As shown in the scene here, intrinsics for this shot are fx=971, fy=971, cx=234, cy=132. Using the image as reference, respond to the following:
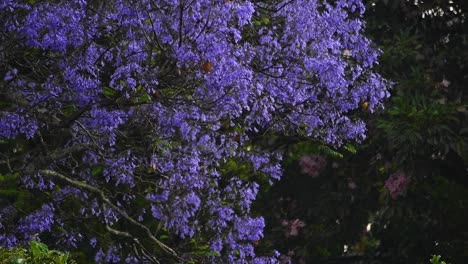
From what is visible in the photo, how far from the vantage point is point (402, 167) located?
11.6 m

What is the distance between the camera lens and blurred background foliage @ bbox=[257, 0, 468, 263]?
449 inches

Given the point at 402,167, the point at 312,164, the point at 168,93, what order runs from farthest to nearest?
the point at 312,164 < the point at 402,167 < the point at 168,93

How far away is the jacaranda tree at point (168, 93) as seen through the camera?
7574mm

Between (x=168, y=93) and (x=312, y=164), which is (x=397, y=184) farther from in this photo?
(x=168, y=93)

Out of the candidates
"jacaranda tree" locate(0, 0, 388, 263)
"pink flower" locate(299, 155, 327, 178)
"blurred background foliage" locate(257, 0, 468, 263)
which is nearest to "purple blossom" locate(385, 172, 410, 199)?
"blurred background foliage" locate(257, 0, 468, 263)

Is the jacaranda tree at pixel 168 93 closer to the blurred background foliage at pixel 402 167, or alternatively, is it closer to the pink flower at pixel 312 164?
the blurred background foliage at pixel 402 167

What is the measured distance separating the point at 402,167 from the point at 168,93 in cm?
398

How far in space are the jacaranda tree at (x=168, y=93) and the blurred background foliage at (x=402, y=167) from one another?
1.93m

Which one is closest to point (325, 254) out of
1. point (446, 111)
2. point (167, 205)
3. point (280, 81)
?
point (446, 111)

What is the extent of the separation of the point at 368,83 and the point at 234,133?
1.39 meters

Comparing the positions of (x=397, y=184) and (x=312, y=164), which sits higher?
(x=312, y=164)

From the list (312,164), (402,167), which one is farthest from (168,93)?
(312,164)

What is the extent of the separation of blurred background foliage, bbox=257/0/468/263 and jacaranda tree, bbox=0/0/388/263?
193 centimetres

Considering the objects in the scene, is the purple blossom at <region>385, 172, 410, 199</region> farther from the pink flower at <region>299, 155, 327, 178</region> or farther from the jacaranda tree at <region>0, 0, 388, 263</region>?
the jacaranda tree at <region>0, 0, 388, 263</region>
